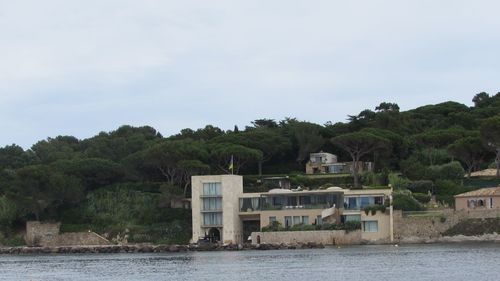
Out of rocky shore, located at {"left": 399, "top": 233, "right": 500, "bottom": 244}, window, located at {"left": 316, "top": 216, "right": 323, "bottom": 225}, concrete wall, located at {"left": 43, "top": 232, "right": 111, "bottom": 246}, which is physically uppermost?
window, located at {"left": 316, "top": 216, "right": 323, "bottom": 225}

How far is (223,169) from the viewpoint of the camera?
94.7 m

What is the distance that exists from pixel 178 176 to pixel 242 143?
9332 mm

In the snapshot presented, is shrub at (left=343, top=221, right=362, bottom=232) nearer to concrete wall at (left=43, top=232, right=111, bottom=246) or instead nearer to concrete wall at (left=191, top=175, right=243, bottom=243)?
concrete wall at (left=191, top=175, right=243, bottom=243)

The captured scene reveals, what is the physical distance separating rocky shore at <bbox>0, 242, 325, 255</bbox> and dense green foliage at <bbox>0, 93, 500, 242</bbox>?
3931 millimetres

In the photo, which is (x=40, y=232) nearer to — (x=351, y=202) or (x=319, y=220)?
(x=319, y=220)

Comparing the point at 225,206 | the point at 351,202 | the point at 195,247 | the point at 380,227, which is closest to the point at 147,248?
the point at 195,247

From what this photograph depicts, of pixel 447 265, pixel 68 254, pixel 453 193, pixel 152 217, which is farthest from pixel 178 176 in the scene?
pixel 447 265

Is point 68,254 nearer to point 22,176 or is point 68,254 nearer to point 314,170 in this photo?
point 22,176

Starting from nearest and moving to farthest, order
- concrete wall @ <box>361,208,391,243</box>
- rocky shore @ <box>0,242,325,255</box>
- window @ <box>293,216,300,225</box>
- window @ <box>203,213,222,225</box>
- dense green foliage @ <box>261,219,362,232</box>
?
rocky shore @ <box>0,242,325,255</box> < concrete wall @ <box>361,208,391,243</box> < dense green foliage @ <box>261,219,362,232</box> < window @ <box>293,216,300,225</box> < window @ <box>203,213,222,225</box>

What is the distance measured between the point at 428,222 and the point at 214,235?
19.3 meters

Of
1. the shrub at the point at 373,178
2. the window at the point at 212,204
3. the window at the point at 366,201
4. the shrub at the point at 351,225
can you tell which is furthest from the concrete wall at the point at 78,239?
the window at the point at 366,201

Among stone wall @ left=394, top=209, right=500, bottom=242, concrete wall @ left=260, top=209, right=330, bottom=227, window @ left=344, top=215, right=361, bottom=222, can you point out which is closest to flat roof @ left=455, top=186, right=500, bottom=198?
stone wall @ left=394, top=209, right=500, bottom=242

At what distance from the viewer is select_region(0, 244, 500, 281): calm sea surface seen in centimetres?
4384

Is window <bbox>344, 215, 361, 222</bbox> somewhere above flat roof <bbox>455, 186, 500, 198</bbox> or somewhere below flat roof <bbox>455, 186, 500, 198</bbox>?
below
